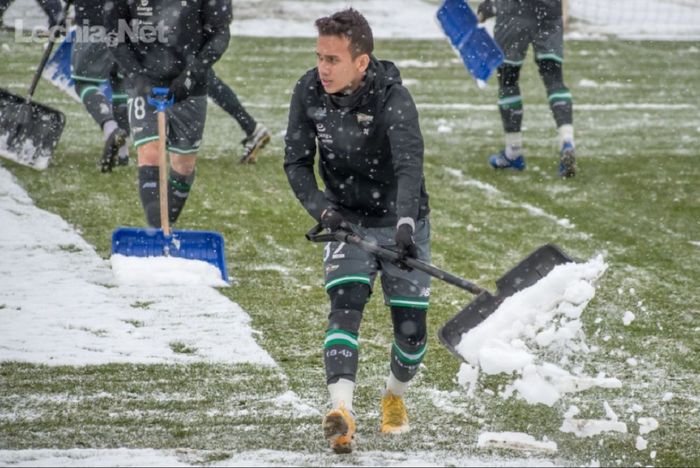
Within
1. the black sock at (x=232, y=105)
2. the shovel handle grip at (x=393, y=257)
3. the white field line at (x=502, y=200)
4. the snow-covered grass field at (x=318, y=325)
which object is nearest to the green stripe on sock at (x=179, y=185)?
the snow-covered grass field at (x=318, y=325)

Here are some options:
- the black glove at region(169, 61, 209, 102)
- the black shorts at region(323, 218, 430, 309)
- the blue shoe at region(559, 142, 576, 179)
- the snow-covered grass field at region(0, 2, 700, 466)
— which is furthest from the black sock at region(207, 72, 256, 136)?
the black shorts at region(323, 218, 430, 309)

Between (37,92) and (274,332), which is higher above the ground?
(274,332)

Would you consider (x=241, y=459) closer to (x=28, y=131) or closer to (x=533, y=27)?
(x=28, y=131)

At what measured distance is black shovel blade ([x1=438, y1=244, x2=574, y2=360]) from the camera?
5.32m

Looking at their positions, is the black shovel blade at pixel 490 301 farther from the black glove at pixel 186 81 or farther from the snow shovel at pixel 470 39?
the snow shovel at pixel 470 39

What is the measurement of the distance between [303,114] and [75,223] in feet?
14.1

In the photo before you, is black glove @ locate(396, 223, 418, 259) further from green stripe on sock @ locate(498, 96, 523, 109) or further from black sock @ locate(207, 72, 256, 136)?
green stripe on sock @ locate(498, 96, 523, 109)

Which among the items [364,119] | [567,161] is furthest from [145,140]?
[567,161]

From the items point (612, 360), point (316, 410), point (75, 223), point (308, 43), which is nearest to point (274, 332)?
point (316, 410)

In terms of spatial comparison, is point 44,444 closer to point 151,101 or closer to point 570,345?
point 570,345

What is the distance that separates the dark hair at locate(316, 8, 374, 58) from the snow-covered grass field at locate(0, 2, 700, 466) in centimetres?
127

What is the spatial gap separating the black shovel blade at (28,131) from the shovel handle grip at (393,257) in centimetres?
595

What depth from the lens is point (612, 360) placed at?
6434 millimetres

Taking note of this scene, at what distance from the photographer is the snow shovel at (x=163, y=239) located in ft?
26.0
